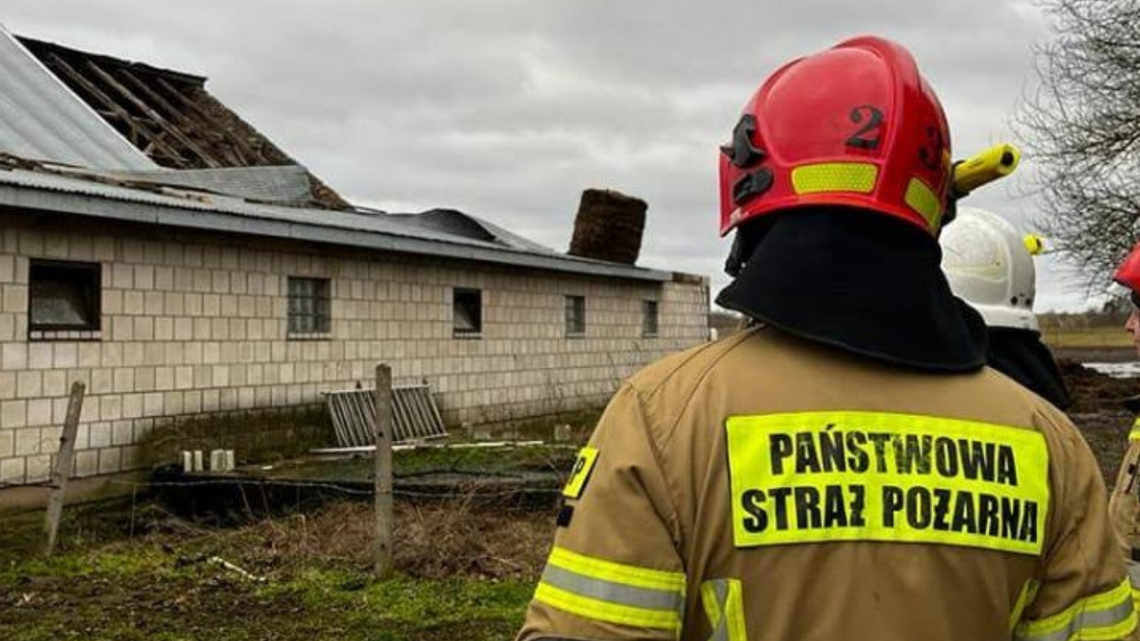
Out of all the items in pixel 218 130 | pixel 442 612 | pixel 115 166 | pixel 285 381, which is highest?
pixel 218 130

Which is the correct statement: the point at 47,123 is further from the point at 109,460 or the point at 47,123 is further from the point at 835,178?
the point at 835,178

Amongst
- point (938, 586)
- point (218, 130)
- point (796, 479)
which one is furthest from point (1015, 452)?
point (218, 130)

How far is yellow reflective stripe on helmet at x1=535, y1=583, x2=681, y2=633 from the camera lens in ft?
4.78

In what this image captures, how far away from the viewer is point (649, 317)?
68.7 ft

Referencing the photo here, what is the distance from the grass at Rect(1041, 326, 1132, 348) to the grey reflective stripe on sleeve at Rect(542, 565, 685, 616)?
5607 cm

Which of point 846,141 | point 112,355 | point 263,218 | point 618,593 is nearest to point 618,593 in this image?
point 618,593

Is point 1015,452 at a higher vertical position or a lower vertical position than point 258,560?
higher

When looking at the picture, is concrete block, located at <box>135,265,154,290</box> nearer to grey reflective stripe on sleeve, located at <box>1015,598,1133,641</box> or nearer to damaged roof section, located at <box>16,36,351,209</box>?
damaged roof section, located at <box>16,36,351,209</box>

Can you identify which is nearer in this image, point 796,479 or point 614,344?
point 796,479

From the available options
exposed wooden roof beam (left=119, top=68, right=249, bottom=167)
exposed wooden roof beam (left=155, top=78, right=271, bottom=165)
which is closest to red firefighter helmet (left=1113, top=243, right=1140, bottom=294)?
Answer: exposed wooden roof beam (left=119, top=68, right=249, bottom=167)

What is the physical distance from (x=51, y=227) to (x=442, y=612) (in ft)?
16.1

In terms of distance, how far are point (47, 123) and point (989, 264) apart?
466 inches

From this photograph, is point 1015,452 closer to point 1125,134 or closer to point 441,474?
point 441,474

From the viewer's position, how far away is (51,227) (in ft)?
30.8
